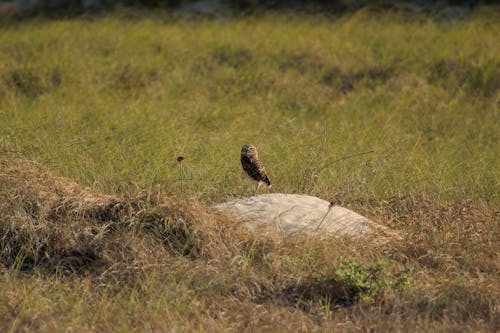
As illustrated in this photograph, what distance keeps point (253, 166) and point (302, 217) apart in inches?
29.8

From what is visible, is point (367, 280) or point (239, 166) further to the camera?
point (239, 166)

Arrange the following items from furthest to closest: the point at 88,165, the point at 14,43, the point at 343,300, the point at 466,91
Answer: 1. the point at 14,43
2. the point at 466,91
3. the point at 88,165
4. the point at 343,300

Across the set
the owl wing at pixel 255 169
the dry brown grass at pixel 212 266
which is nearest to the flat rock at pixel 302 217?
the dry brown grass at pixel 212 266

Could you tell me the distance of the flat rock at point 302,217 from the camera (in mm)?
4172

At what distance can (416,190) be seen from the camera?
5254mm

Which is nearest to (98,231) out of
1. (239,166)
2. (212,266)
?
(212,266)

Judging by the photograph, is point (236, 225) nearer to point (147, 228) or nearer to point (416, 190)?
point (147, 228)

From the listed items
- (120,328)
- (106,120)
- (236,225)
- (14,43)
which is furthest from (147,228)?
(14,43)

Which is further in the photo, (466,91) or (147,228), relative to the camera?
(466,91)

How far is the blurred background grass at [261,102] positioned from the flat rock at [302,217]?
1.47ft

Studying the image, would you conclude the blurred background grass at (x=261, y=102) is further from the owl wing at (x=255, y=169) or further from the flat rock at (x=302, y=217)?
the flat rock at (x=302, y=217)

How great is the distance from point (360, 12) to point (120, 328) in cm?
740

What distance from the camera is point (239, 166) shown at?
560 cm

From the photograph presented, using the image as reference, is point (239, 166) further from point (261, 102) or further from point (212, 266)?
point (261, 102)
